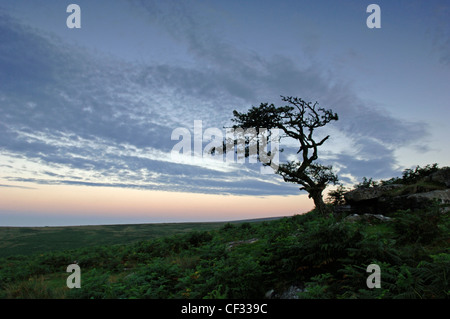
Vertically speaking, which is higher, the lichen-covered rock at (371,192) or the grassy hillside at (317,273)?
the lichen-covered rock at (371,192)

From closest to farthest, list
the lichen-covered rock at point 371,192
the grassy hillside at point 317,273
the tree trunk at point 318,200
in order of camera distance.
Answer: the grassy hillside at point 317,273 → the lichen-covered rock at point 371,192 → the tree trunk at point 318,200

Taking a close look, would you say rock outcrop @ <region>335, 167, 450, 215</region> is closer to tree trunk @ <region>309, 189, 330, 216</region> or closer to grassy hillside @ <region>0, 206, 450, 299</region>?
tree trunk @ <region>309, 189, 330, 216</region>

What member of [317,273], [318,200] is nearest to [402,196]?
[318,200]

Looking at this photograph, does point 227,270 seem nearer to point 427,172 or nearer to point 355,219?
point 355,219

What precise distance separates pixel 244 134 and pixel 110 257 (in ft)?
48.4

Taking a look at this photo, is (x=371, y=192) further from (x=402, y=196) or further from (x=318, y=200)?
(x=318, y=200)

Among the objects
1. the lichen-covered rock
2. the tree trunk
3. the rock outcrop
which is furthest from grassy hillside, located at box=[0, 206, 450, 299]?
the tree trunk

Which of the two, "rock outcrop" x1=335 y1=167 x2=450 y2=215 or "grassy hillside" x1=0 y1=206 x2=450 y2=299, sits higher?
"rock outcrop" x1=335 y1=167 x2=450 y2=215

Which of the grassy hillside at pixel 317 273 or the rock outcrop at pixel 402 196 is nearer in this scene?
the grassy hillside at pixel 317 273

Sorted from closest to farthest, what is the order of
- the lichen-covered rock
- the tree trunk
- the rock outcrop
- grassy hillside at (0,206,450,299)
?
grassy hillside at (0,206,450,299)
the rock outcrop
the lichen-covered rock
the tree trunk

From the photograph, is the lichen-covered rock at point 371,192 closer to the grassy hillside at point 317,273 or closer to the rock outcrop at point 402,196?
the rock outcrop at point 402,196

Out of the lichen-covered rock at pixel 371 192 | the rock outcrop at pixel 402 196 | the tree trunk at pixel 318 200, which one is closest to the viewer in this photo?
the rock outcrop at pixel 402 196

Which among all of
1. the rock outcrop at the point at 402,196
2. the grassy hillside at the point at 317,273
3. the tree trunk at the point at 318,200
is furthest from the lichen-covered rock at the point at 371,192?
the grassy hillside at the point at 317,273

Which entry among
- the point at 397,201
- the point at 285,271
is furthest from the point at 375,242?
the point at 397,201
